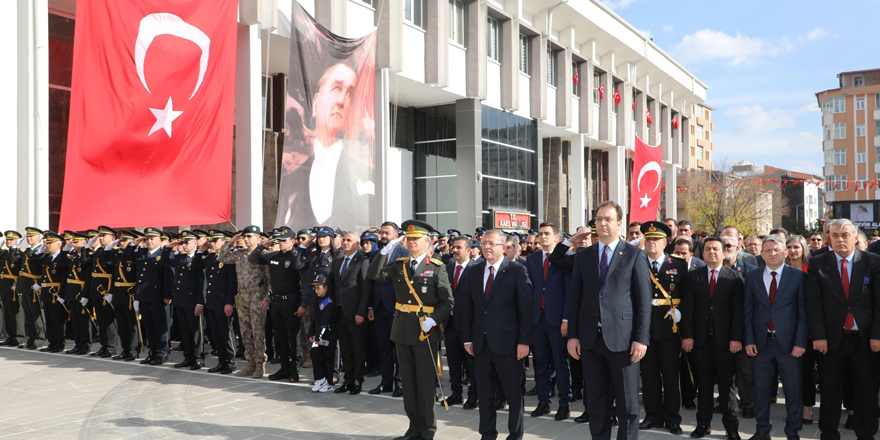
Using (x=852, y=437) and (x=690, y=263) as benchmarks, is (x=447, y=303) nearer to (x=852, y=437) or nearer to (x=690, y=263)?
(x=690, y=263)

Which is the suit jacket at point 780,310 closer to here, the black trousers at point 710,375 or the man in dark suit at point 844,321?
the man in dark suit at point 844,321

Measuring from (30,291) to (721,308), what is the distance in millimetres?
12088

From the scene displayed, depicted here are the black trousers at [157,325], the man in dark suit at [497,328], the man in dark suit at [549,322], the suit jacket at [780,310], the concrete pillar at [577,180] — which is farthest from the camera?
the concrete pillar at [577,180]

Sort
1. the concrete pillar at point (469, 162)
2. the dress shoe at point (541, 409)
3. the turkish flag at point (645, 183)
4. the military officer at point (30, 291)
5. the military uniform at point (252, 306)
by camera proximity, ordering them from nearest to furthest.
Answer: the dress shoe at point (541, 409)
the military uniform at point (252, 306)
the military officer at point (30, 291)
the turkish flag at point (645, 183)
the concrete pillar at point (469, 162)

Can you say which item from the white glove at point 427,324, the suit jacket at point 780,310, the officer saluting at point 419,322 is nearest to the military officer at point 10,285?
the officer saluting at point 419,322

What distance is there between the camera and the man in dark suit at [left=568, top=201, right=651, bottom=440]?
5465 mm

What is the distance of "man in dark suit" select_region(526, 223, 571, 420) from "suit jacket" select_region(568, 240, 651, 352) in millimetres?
1744

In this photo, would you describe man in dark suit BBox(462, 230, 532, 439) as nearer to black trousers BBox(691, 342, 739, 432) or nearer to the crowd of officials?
the crowd of officials

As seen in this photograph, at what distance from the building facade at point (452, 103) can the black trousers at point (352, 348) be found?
363 inches

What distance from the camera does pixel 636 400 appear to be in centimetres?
550

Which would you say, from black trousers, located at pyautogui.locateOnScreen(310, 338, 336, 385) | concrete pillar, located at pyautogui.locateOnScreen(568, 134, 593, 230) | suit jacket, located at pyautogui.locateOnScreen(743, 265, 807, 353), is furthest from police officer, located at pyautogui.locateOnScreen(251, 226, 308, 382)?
concrete pillar, located at pyautogui.locateOnScreen(568, 134, 593, 230)

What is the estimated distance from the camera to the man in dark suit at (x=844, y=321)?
247 inches

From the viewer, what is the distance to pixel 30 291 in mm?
12672

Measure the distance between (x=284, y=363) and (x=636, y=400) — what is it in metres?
5.63
